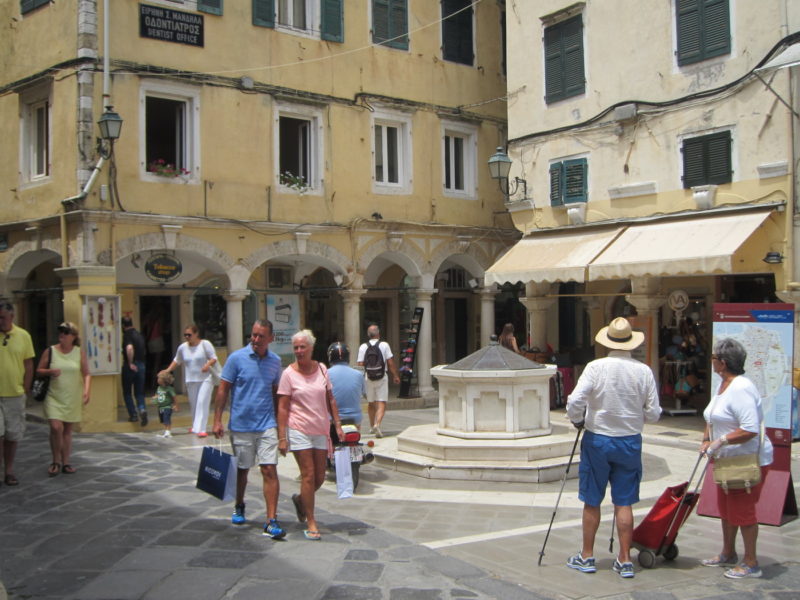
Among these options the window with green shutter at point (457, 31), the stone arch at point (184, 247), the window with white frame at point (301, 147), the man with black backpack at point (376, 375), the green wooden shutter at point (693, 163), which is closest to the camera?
the man with black backpack at point (376, 375)

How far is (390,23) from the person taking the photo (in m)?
16.8

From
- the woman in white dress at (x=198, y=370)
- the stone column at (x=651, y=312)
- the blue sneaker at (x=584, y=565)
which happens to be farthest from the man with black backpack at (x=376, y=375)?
the blue sneaker at (x=584, y=565)

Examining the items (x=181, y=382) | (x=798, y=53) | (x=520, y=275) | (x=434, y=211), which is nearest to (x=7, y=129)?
(x=181, y=382)

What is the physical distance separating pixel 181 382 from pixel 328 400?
1028 centimetres

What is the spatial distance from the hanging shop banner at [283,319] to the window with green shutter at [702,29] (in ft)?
29.1

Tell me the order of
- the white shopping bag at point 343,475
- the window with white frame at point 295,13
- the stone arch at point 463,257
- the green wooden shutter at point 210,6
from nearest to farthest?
the white shopping bag at point 343,475, the green wooden shutter at point 210,6, the window with white frame at point 295,13, the stone arch at point 463,257

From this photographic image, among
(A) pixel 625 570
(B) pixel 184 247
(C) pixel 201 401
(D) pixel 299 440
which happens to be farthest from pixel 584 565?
(B) pixel 184 247

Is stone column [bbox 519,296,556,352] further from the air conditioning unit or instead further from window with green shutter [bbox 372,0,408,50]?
window with green shutter [bbox 372,0,408,50]

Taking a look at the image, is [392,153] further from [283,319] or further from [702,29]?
[702,29]

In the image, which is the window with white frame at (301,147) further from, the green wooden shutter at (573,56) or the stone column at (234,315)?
the green wooden shutter at (573,56)

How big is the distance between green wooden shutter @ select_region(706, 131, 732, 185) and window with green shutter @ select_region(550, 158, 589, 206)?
2492mm

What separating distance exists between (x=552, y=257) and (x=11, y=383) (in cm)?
932

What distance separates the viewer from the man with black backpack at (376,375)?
11789mm

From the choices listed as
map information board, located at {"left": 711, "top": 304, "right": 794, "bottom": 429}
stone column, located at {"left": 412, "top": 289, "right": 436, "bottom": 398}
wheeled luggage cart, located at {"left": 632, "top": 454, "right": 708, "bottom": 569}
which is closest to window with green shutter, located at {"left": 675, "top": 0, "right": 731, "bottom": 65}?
map information board, located at {"left": 711, "top": 304, "right": 794, "bottom": 429}
